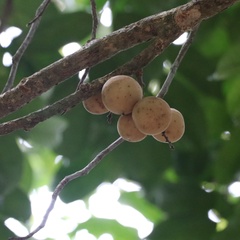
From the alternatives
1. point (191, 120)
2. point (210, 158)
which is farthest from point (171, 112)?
point (210, 158)

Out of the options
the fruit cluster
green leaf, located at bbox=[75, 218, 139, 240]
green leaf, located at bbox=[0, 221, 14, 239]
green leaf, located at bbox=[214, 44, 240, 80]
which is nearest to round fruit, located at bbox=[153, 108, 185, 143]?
the fruit cluster

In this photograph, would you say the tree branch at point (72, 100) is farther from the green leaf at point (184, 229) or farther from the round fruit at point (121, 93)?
the green leaf at point (184, 229)

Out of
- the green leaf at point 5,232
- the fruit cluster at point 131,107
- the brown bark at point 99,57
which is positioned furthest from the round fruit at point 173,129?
the green leaf at point 5,232

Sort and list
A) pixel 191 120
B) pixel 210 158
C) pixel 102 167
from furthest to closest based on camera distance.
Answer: pixel 210 158
pixel 102 167
pixel 191 120

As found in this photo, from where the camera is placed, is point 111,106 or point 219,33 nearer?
point 111,106

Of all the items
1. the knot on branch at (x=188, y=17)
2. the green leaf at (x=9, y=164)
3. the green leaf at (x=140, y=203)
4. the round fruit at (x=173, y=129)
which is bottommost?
the round fruit at (x=173, y=129)

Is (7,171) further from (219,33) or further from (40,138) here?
(219,33)

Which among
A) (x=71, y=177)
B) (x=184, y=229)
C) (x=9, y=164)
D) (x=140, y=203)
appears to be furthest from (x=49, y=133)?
(x=71, y=177)
